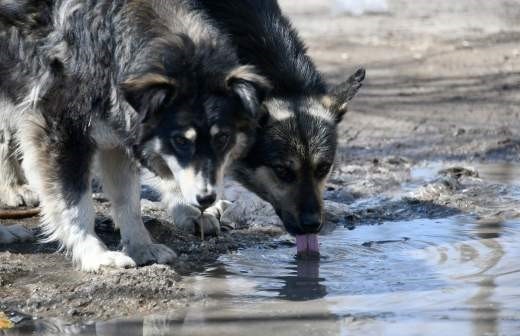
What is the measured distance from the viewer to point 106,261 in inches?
255

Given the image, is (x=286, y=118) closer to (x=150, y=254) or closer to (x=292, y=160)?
(x=292, y=160)

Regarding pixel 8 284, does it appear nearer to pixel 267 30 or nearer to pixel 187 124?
pixel 187 124

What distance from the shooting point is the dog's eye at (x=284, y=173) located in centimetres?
687

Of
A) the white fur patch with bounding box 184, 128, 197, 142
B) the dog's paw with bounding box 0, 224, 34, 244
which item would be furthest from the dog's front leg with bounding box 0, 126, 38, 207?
the white fur patch with bounding box 184, 128, 197, 142

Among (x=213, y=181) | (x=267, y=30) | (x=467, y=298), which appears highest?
(x=267, y=30)

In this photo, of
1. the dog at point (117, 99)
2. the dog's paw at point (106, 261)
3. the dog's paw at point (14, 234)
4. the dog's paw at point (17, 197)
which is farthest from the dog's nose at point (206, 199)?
the dog's paw at point (17, 197)

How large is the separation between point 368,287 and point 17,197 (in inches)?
114

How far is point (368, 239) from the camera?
23.7 feet

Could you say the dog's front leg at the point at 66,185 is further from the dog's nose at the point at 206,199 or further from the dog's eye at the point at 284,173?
the dog's eye at the point at 284,173

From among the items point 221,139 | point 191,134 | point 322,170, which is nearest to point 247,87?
point 221,139

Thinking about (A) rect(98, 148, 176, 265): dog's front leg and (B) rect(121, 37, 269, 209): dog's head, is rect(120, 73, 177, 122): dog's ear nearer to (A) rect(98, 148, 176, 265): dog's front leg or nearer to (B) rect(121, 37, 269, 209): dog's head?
(B) rect(121, 37, 269, 209): dog's head

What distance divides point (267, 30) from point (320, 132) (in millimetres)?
750

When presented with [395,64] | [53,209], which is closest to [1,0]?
[53,209]

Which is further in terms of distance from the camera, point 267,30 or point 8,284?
point 267,30
